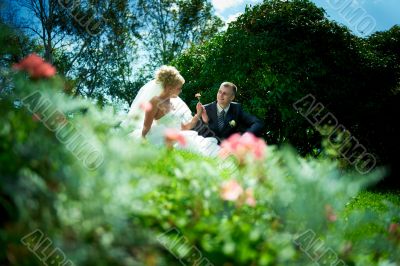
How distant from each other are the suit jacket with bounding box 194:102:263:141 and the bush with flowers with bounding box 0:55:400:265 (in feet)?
20.3

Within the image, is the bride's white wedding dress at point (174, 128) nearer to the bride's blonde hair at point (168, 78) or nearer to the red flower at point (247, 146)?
the bride's blonde hair at point (168, 78)

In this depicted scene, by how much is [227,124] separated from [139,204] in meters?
7.46

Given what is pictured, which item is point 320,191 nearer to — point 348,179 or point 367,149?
point 348,179

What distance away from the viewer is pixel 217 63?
14250mm

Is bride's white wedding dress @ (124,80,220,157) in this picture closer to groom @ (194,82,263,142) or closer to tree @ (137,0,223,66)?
groom @ (194,82,263,142)

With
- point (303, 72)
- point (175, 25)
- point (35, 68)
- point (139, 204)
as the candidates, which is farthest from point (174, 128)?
point (175, 25)

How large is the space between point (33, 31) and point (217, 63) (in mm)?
15042

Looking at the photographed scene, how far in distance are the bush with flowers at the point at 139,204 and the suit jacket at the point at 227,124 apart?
Answer: 618 centimetres

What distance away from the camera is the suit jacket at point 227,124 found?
31.8 feet

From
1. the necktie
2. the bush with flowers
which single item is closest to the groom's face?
the necktie

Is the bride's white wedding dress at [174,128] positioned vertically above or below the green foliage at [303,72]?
below

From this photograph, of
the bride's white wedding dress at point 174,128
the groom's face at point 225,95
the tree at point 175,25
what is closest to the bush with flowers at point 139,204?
the bride's white wedding dress at point 174,128

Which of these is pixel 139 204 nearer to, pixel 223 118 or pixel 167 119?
pixel 167 119

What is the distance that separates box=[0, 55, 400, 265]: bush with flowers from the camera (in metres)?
2.12
